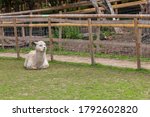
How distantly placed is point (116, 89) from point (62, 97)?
111 cm

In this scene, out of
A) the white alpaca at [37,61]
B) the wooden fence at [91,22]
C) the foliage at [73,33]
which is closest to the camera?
the wooden fence at [91,22]

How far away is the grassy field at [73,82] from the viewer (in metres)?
8.51

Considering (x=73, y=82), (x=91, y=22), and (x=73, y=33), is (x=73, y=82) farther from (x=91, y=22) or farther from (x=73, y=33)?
(x=73, y=33)

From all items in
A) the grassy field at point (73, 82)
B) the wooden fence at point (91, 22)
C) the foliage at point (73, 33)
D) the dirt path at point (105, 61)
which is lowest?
the grassy field at point (73, 82)

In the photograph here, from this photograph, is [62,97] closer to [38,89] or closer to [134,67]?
[38,89]

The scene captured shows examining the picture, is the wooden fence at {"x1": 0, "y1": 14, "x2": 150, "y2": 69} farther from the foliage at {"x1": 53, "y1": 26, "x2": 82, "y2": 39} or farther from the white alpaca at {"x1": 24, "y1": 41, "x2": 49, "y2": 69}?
the white alpaca at {"x1": 24, "y1": 41, "x2": 49, "y2": 69}

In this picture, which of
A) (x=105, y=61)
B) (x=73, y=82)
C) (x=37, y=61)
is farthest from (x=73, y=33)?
(x=73, y=82)

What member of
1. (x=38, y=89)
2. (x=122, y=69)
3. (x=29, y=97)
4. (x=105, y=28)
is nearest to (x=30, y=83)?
(x=38, y=89)

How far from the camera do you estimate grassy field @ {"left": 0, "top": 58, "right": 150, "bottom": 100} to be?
8.51 metres

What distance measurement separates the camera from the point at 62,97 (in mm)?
8320

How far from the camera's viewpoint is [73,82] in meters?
9.77

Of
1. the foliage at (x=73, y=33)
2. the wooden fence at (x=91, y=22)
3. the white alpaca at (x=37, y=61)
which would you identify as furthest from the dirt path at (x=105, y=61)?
the white alpaca at (x=37, y=61)

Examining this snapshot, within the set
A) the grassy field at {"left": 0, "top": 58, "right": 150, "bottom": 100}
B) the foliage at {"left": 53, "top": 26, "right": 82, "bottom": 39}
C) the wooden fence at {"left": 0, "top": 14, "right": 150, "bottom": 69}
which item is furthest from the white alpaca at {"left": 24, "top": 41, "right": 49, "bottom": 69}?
the foliage at {"left": 53, "top": 26, "right": 82, "bottom": 39}

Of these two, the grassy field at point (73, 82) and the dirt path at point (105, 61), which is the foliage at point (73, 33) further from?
the grassy field at point (73, 82)
